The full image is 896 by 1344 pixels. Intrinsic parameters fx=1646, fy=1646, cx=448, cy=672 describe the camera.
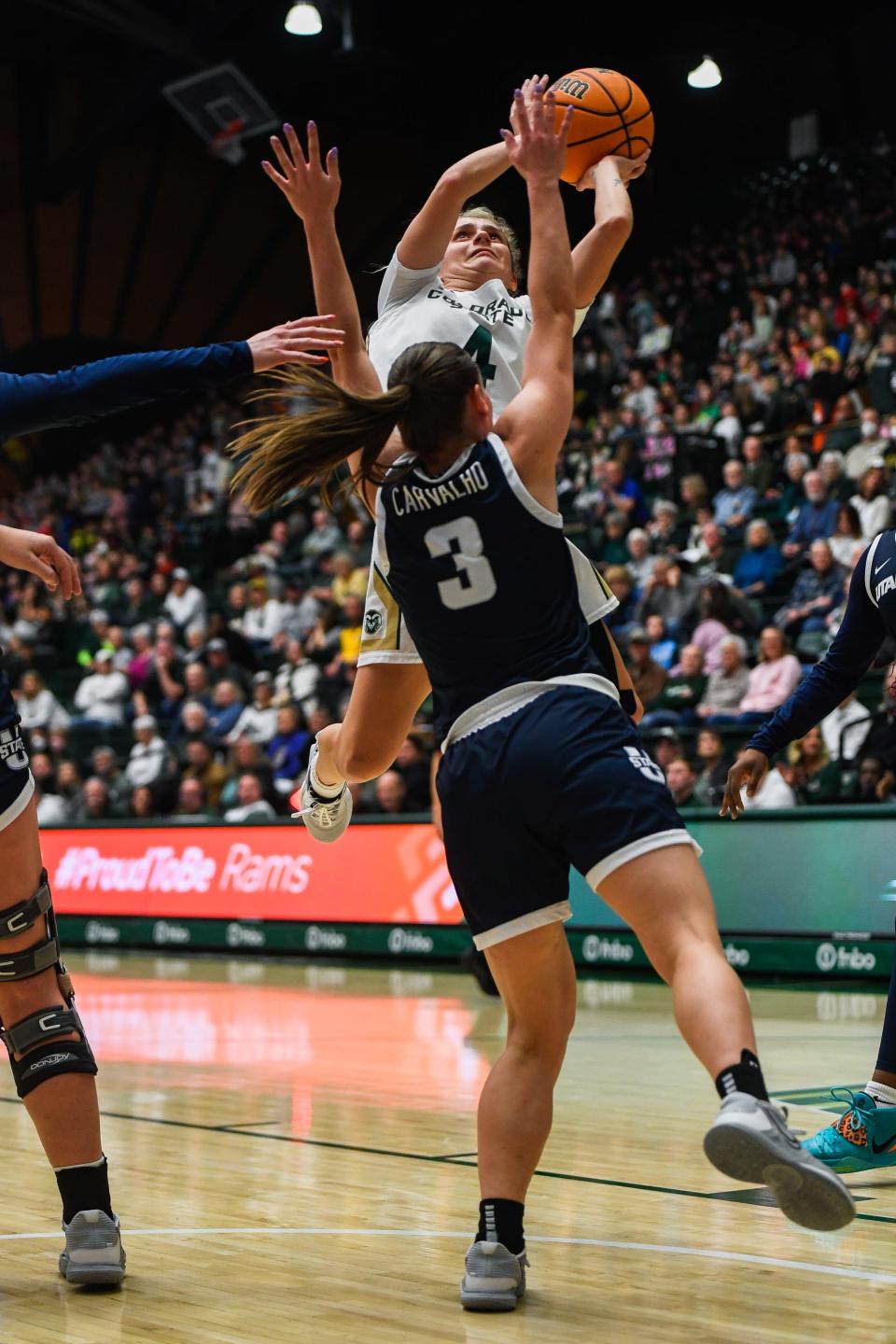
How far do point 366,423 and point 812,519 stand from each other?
415 inches

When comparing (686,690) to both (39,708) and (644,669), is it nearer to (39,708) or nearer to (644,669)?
(644,669)

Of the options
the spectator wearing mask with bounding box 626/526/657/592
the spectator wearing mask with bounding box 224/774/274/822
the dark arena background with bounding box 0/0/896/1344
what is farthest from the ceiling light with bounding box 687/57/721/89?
the spectator wearing mask with bounding box 224/774/274/822

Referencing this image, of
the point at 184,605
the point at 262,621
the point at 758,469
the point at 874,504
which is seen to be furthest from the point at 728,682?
the point at 184,605

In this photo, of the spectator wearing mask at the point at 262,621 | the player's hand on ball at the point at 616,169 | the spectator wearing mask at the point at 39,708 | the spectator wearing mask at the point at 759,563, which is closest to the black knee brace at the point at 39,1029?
the player's hand on ball at the point at 616,169

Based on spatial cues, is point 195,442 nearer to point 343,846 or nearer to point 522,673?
point 343,846

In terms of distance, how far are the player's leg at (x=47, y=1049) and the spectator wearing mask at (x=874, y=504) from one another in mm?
9965

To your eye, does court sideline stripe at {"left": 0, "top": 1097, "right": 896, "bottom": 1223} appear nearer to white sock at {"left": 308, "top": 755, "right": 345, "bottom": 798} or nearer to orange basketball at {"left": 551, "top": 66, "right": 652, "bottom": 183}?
white sock at {"left": 308, "top": 755, "right": 345, "bottom": 798}

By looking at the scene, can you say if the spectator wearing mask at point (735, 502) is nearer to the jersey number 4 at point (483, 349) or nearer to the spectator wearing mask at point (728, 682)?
the spectator wearing mask at point (728, 682)

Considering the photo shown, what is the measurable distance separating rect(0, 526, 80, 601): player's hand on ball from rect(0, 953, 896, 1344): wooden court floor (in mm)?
1575

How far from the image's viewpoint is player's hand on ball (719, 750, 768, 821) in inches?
171

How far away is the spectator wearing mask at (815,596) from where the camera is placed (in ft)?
41.0

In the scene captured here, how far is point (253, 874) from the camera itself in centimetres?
1284

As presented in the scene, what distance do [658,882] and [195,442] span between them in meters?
22.4

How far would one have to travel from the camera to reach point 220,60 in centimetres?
1945
